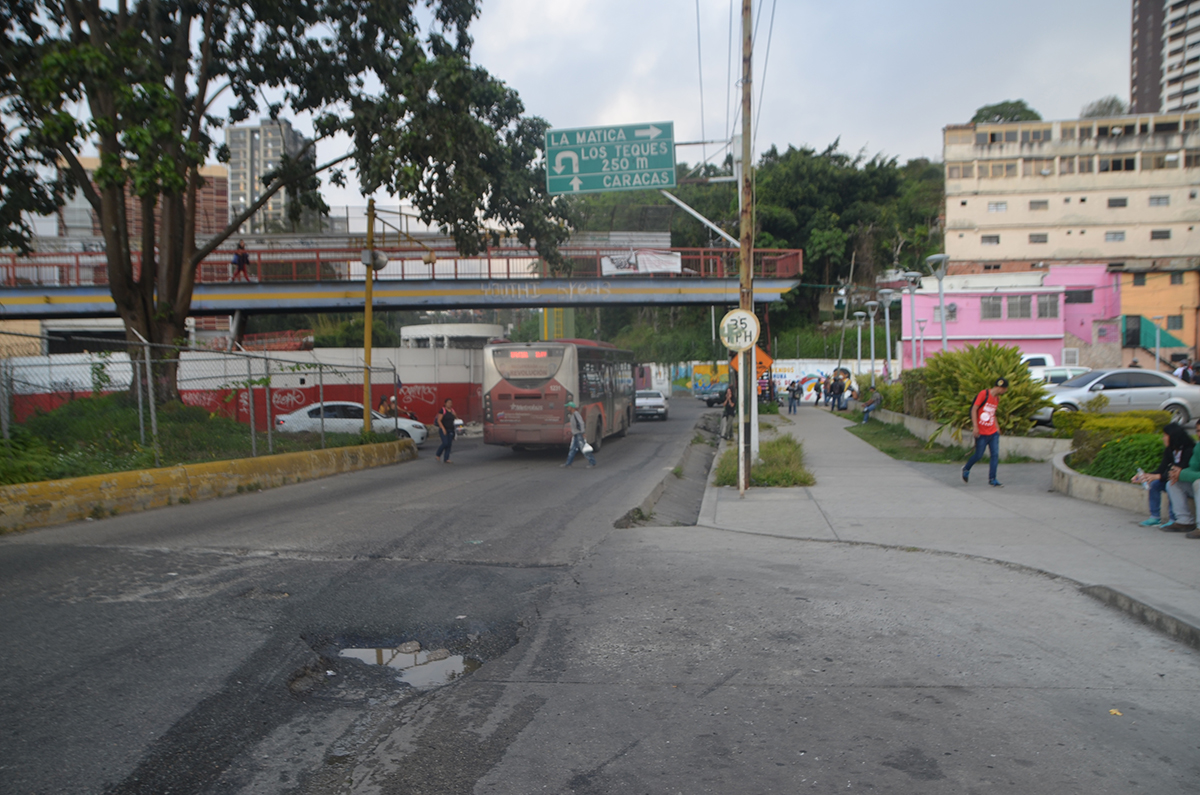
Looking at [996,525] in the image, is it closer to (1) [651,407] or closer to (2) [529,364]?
(2) [529,364]

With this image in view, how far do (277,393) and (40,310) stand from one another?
924cm

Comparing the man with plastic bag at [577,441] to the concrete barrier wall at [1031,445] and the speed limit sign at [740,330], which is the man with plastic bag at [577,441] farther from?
the concrete barrier wall at [1031,445]

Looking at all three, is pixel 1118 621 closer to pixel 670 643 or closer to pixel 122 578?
pixel 670 643

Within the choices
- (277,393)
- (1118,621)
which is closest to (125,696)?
(1118,621)

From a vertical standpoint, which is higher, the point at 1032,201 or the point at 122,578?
the point at 1032,201

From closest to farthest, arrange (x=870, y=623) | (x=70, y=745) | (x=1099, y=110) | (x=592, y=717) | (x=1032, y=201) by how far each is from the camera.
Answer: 1. (x=70, y=745)
2. (x=592, y=717)
3. (x=870, y=623)
4. (x=1032, y=201)
5. (x=1099, y=110)

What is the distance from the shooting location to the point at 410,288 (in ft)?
97.9

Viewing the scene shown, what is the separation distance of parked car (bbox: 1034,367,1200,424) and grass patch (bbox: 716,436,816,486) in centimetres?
915

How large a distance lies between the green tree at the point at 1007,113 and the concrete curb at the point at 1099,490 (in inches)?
3347

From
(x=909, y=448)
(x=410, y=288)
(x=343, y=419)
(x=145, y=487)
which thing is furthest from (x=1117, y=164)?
(x=145, y=487)

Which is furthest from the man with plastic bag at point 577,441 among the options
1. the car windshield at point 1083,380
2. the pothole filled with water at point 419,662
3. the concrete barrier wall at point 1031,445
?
the car windshield at point 1083,380

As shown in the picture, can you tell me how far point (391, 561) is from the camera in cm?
834

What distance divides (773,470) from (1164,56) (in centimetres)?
13627

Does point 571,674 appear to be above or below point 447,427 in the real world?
below
